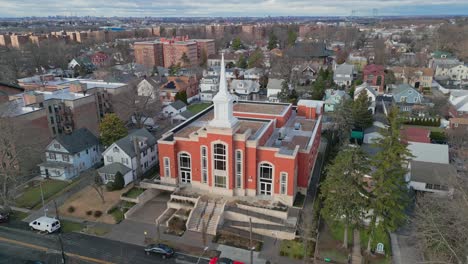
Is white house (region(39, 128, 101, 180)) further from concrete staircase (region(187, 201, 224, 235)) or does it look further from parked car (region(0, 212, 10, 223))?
concrete staircase (region(187, 201, 224, 235))

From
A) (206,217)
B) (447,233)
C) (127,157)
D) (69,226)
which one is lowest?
(69,226)

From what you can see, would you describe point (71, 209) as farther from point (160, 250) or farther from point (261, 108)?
point (261, 108)

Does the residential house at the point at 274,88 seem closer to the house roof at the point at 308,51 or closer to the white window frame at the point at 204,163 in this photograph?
the house roof at the point at 308,51

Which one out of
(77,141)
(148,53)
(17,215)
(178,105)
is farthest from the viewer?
(148,53)

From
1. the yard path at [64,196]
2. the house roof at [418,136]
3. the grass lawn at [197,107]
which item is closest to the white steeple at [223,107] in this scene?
the yard path at [64,196]

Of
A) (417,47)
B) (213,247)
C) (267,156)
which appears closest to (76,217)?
(213,247)

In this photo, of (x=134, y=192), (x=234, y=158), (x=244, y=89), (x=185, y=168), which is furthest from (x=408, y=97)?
(x=134, y=192)

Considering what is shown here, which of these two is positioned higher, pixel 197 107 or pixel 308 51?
pixel 308 51

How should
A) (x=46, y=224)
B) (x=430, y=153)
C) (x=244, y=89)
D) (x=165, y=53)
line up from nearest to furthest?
(x=46, y=224)
(x=430, y=153)
(x=244, y=89)
(x=165, y=53)
